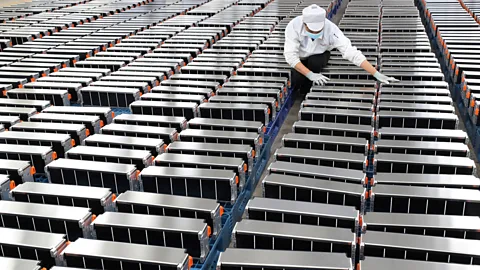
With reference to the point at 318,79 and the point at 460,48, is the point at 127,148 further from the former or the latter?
the point at 460,48

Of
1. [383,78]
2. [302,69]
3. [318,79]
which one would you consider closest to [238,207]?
[318,79]

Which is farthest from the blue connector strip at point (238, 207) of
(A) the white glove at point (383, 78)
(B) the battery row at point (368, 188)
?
(A) the white glove at point (383, 78)

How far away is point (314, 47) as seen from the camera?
705cm

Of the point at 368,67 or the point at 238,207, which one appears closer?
the point at 238,207

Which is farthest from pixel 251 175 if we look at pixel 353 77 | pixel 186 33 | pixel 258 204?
pixel 186 33

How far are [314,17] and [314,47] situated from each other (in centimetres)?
86

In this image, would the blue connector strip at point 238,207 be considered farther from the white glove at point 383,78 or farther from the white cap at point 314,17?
the white glove at point 383,78

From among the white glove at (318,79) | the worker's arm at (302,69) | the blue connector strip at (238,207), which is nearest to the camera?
the blue connector strip at (238,207)

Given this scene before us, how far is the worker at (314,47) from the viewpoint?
6.29 metres

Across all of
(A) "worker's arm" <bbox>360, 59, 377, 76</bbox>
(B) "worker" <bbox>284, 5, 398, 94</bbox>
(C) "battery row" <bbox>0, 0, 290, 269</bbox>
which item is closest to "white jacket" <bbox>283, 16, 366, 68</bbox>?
(B) "worker" <bbox>284, 5, 398, 94</bbox>

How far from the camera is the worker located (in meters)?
6.29

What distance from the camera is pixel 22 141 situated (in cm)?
497

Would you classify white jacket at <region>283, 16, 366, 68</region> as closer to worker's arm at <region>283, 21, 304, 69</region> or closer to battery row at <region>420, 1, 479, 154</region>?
worker's arm at <region>283, 21, 304, 69</region>

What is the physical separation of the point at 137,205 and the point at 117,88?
131 inches
